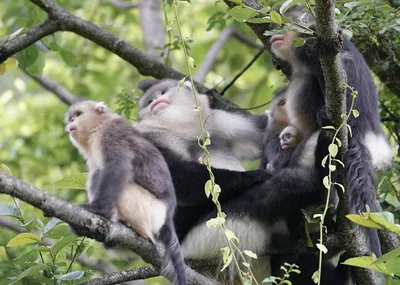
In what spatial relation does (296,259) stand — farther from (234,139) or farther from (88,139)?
(88,139)

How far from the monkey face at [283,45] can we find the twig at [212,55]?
2907 millimetres

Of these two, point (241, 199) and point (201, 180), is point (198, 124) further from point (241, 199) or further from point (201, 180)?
point (241, 199)

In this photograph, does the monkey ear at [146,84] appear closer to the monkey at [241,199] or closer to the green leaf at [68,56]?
the monkey at [241,199]

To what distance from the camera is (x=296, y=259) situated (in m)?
3.96

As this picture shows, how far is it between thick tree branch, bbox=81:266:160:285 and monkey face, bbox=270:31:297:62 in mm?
1292

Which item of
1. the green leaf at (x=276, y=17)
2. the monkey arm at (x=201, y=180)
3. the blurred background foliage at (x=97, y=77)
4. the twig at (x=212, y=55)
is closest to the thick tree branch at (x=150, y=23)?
the blurred background foliage at (x=97, y=77)

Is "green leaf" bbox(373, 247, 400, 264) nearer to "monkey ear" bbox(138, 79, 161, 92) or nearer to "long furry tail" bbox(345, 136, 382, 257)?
"long furry tail" bbox(345, 136, 382, 257)

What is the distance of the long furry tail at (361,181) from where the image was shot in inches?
133

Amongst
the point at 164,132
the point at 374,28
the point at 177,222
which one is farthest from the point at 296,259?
the point at 374,28

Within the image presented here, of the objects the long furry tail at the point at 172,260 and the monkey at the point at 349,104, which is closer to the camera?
the long furry tail at the point at 172,260

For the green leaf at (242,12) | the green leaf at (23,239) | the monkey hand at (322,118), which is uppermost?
the green leaf at (242,12)

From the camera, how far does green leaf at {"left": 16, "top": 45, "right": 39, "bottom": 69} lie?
4777 mm

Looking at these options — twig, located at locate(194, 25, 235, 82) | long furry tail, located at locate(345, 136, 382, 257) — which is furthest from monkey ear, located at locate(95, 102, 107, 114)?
twig, located at locate(194, 25, 235, 82)

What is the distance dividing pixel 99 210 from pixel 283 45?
1.46 metres
